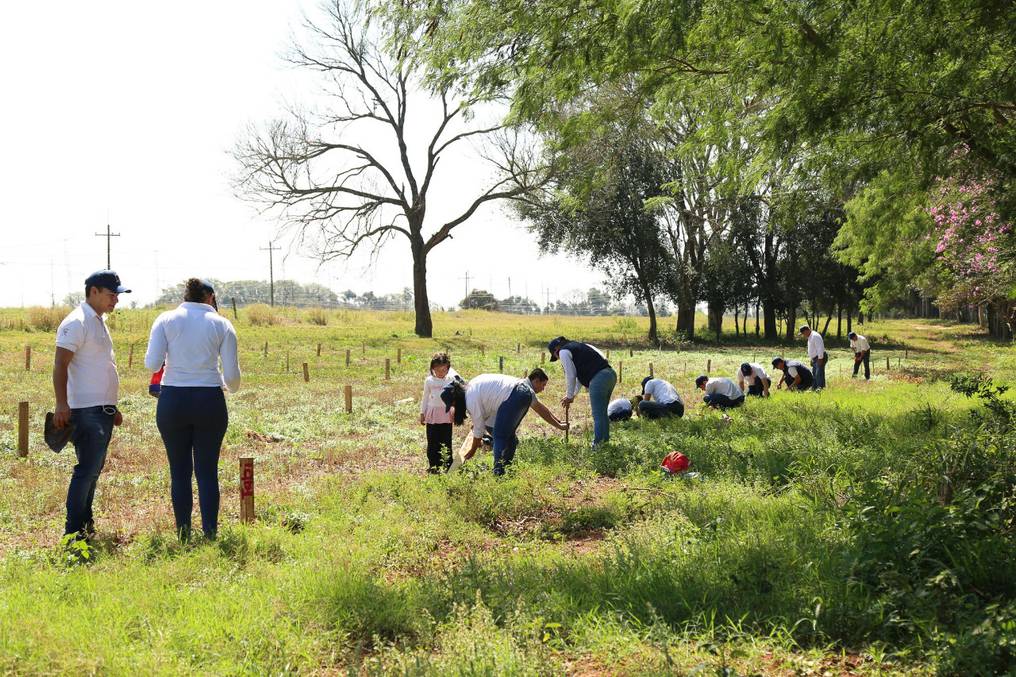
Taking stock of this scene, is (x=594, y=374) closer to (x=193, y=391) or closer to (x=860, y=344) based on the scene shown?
(x=193, y=391)

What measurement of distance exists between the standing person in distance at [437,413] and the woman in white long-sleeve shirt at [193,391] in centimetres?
309

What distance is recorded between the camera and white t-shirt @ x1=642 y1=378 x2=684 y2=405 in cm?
1320

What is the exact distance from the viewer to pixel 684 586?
471 cm

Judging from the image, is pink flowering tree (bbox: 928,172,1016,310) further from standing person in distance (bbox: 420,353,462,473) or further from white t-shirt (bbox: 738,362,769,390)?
standing person in distance (bbox: 420,353,462,473)

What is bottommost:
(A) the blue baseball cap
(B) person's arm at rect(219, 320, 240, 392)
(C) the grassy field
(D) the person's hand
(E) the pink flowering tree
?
(C) the grassy field

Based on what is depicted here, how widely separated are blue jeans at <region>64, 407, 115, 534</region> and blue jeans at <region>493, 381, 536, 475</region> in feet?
12.4

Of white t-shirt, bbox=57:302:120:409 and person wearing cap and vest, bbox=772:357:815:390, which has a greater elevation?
white t-shirt, bbox=57:302:120:409

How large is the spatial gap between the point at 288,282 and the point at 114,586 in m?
123

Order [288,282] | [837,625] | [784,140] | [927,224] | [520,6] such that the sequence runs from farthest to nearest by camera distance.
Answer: [288,282] → [927,224] → [784,140] → [520,6] → [837,625]

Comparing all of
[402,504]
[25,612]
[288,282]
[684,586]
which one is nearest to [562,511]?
[402,504]

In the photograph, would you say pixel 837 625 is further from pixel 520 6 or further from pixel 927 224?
pixel 927 224

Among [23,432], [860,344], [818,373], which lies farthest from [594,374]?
[860,344]

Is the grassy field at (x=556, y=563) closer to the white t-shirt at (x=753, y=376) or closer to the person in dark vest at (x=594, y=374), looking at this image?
the person in dark vest at (x=594, y=374)

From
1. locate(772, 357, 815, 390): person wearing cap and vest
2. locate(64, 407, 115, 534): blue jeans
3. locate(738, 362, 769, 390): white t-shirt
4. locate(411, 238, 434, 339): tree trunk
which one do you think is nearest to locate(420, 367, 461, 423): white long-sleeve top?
locate(64, 407, 115, 534): blue jeans
